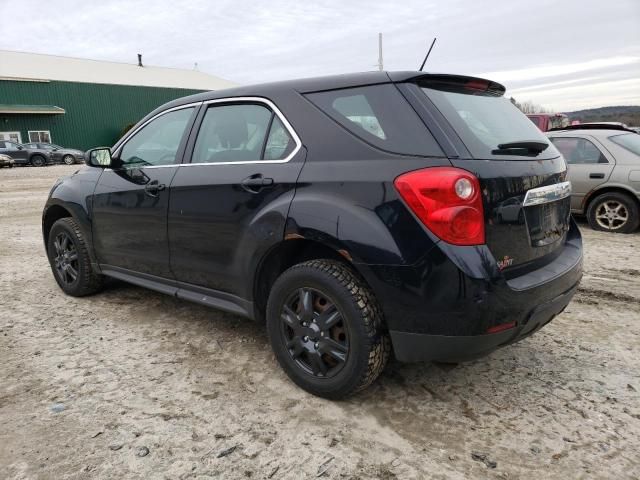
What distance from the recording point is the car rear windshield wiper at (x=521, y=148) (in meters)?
2.52

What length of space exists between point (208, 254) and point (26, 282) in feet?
9.91

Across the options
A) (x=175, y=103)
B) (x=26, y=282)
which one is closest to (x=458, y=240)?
(x=175, y=103)

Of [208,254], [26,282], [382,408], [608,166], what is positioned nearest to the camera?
[382,408]

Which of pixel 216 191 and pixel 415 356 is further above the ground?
pixel 216 191

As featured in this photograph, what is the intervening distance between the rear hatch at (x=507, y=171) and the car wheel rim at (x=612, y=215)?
16.0 ft

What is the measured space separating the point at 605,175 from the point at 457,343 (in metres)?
6.02

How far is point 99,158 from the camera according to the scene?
158 inches

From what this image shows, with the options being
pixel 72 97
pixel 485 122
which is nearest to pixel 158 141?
pixel 485 122

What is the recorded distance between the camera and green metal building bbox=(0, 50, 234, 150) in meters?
33.8

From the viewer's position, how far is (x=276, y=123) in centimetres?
296

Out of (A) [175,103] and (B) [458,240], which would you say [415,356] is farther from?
(A) [175,103]

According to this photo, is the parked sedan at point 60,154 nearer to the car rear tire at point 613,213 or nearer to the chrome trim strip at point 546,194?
the car rear tire at point 613,213

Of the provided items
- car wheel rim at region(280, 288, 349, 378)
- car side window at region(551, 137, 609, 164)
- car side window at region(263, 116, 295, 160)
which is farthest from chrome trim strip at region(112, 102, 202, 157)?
car side window at region(551, 137, 609, 164)

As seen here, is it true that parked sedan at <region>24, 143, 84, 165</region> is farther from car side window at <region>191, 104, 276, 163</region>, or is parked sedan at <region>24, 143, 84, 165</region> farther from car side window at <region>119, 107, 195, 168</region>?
car side window at <region>191, 104, 276, 163</region>
